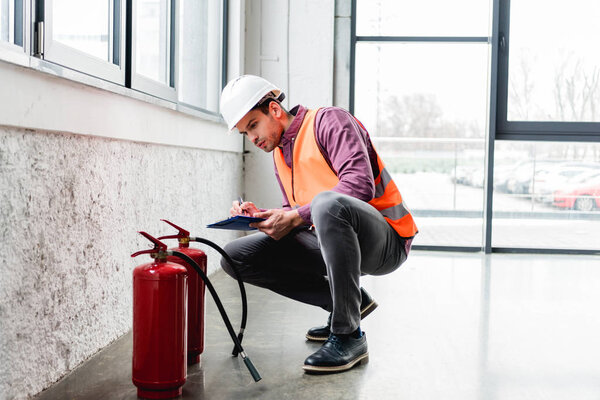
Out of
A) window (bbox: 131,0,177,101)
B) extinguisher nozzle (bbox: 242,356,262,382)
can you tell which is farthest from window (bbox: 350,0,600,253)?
extinguisher nozzle (bbox: 242,356,262,382)

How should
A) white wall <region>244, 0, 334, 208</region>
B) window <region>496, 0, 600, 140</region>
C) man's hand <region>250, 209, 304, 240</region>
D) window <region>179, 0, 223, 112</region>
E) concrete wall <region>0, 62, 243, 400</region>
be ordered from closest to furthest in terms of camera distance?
concrete wall <region>0, 62, 243, 400</region>, man's hand <region>250, 209, 304, 240</region>, window <region>179, 0, 223, 112</region>, white wall <region>244, 0, 334, 208</region>, window <region>496, 0, 600, 140</region>

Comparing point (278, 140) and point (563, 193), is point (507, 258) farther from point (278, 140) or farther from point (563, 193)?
point (278, 140)

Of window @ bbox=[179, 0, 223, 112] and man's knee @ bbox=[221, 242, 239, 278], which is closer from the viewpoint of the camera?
man's knee @ bbox=[221, 242, 239, 278]

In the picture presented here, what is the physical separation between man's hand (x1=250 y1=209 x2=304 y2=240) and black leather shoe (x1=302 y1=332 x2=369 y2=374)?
14.2 inches

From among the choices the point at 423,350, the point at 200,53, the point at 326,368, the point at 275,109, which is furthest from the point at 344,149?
the point at 200,53

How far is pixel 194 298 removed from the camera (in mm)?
1889

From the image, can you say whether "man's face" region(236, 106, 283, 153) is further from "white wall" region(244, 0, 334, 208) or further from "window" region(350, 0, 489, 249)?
"window" region(350, 0, 489, 249)

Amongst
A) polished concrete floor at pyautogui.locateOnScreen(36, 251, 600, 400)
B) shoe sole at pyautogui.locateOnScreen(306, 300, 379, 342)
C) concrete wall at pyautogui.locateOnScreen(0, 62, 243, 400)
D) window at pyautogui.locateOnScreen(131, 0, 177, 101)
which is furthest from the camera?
window at pyautogui.locateOnScreen(131, 0, 177, 101)

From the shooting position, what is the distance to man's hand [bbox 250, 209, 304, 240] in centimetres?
186

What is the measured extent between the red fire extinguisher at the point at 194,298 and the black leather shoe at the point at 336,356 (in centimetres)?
34

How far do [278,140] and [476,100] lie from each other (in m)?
3.16

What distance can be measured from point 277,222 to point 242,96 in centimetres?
43

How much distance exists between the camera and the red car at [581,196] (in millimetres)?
4820

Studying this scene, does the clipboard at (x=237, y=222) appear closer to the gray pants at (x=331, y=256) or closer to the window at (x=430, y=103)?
the gray pants at (x=331, y=256)
